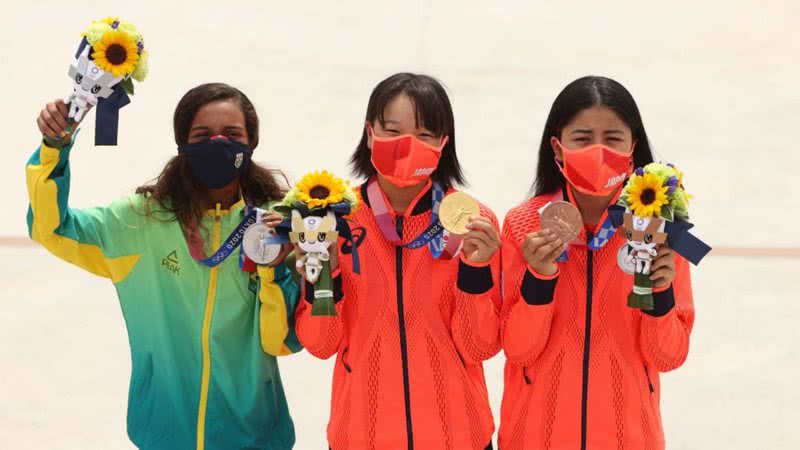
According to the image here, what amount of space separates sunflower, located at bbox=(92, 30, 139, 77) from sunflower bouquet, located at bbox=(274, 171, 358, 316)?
2.40ft

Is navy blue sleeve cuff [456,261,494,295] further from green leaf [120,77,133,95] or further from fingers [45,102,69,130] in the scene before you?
fingers [45,102,69,130]

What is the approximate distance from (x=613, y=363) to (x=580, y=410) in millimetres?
190

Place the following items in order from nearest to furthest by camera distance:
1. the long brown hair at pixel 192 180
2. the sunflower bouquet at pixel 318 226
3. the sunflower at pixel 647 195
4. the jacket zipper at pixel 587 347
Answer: the sunflower at pixel 647 195
the sunflower bouquet at pixel 318 226
the jacket zipper at pixel 587 347
the long brown hair at pixel 192 180

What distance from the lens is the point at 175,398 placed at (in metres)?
4.20

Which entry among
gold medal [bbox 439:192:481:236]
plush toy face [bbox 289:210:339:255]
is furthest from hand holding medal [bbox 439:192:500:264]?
plush toy face [bbox 289:210:339:255]

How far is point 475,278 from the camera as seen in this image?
3803mm

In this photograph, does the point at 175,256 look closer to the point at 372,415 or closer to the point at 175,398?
the point at 175,398

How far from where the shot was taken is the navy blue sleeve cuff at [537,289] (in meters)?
3.76

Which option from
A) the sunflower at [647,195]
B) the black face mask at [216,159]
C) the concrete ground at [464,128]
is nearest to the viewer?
the sunflower at [647,195]

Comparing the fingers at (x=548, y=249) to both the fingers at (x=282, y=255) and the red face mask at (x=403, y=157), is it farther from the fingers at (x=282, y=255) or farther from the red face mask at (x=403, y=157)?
the fingers at (x=282, y=255)

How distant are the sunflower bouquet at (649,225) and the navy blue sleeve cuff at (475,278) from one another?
0.43 m

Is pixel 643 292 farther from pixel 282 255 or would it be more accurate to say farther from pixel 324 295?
pixel 282 255

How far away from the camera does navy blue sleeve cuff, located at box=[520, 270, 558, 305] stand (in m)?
3.76

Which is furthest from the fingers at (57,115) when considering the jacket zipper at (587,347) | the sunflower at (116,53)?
the jacket zipper at (587,347)
